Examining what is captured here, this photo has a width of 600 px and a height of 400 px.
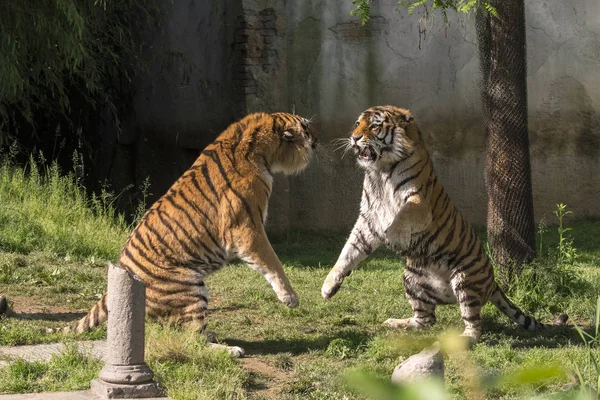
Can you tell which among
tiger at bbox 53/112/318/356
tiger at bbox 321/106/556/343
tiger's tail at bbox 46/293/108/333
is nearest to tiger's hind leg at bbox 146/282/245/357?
tiger at bbox 53/112/318/356

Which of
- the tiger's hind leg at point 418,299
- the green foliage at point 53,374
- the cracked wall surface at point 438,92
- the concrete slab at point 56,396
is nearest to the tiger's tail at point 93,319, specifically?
the green foliage at point 53,374

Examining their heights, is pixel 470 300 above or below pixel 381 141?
below

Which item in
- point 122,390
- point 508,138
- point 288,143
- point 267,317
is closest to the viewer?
point 122,390

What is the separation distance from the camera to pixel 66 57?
945 centimetres

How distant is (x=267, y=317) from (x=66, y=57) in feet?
15.1

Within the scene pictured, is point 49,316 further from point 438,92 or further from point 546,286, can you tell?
point 438,92

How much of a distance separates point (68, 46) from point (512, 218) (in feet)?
16.6

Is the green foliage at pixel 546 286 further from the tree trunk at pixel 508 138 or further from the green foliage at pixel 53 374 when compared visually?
the green foliage at pixel 53 374

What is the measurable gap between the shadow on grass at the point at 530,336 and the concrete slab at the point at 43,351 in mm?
2396

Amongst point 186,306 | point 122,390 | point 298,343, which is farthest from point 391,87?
point 122,390

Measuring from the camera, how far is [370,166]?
5.54 metres

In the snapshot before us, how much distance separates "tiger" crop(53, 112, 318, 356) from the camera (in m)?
5.13

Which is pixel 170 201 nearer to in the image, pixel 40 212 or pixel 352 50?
pixel 40 212

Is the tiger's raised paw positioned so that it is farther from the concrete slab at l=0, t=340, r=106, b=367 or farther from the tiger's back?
the concrete slab at l=0, t=340, r=106, b=367
